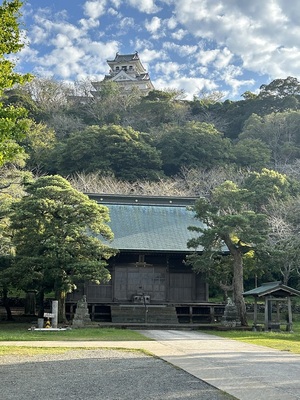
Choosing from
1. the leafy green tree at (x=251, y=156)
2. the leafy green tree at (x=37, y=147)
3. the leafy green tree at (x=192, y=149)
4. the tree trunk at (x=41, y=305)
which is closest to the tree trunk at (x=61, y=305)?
the tree trunk at (x=41, y=305)

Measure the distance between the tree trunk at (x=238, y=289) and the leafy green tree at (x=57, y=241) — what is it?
589 cm

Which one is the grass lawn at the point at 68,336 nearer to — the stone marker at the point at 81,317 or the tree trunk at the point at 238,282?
the stone marker at the point at 81,317

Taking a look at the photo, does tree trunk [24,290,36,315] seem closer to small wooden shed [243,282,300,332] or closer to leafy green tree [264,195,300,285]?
small wooden shed [243,282,300,332]

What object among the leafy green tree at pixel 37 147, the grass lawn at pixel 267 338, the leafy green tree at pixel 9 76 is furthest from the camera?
the leafy green tree at pixel 37 147

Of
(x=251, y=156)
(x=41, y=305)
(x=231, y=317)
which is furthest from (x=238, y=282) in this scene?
(x=251, y=156)

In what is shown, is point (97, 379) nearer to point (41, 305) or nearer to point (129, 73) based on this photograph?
point (41, 305)

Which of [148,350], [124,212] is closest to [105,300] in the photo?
[124,212]

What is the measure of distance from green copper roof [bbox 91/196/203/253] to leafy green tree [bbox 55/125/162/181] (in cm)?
A: 1412

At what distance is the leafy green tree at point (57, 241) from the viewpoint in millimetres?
20266

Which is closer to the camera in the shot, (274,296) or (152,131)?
(274,296)

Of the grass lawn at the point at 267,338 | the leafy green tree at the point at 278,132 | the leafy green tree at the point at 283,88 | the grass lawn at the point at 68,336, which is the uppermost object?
the leafy green tree at the point at 283,88

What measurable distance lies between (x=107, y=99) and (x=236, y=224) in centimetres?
4080

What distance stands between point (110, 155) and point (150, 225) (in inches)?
718

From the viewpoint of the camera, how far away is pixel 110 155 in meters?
45.8
